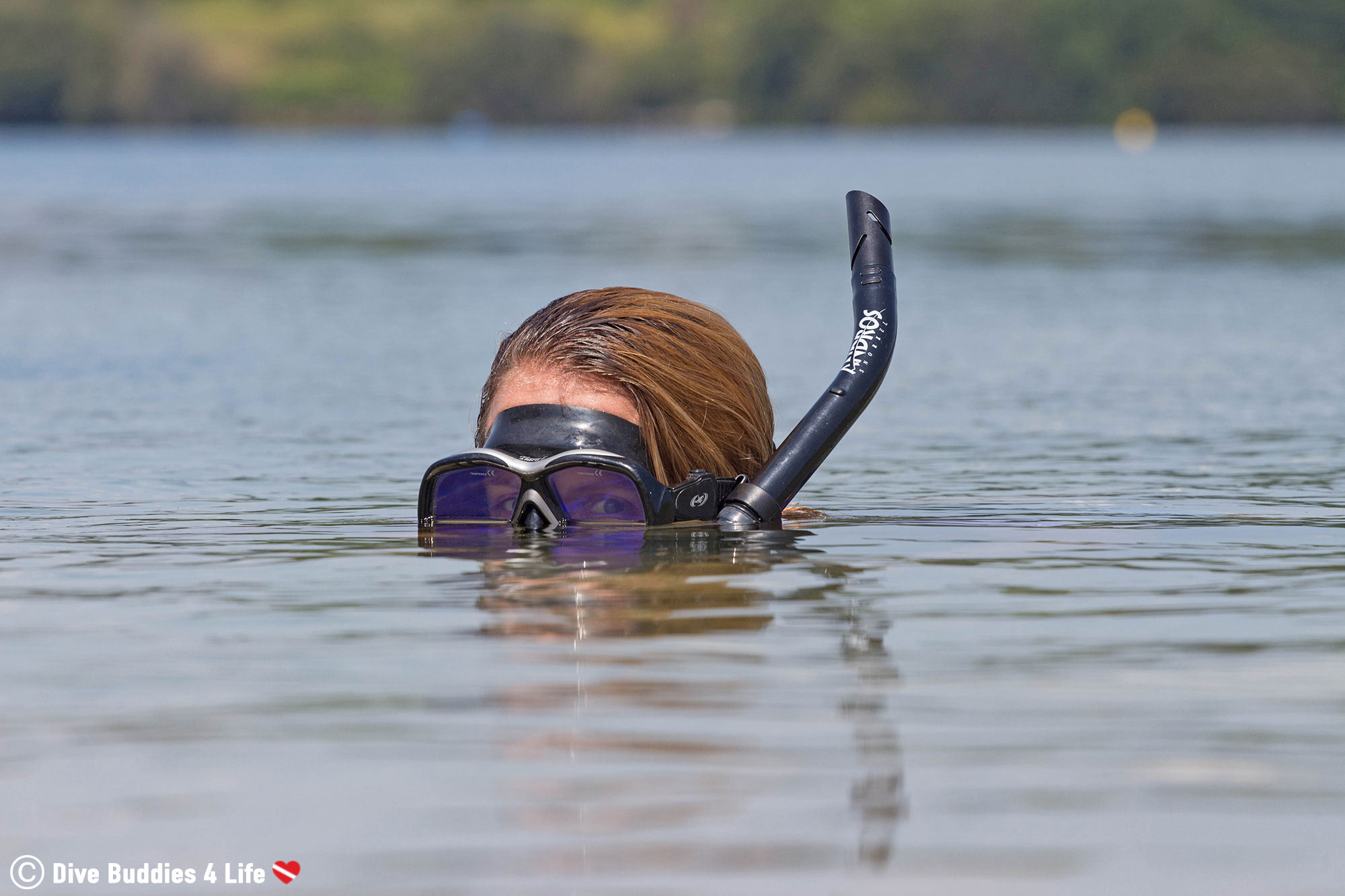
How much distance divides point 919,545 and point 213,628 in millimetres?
2301

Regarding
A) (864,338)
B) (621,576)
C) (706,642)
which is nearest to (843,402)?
(864,338)

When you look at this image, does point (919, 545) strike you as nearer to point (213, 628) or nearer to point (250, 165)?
point (213, 628)

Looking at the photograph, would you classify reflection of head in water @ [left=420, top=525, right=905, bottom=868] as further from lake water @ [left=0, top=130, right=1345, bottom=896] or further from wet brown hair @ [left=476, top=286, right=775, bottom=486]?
wet brown hair @ [left=476, top=286, right=775, bottom=486]

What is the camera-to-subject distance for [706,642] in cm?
468

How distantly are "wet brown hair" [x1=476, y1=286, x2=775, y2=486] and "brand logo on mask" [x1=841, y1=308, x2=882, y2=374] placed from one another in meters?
0.30

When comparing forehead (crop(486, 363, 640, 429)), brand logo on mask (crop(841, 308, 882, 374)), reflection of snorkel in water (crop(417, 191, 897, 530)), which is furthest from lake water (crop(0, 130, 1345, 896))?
brand logo on mask (crop(841, 308, 882, 374))

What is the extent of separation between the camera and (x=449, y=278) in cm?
2314

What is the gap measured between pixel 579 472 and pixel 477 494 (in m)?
0.46

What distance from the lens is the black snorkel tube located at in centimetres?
581

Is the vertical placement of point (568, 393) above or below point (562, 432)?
above

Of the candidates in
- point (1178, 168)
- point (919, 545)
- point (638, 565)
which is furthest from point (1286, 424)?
point (1178, 168)

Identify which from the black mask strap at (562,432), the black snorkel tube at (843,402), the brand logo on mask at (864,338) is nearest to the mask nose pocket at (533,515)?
the black mask strap at (562,432)

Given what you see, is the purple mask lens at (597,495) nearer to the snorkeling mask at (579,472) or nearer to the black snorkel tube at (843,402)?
the snorkeling mask at (579,472)

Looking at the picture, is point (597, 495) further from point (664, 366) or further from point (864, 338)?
point (864, 338)
